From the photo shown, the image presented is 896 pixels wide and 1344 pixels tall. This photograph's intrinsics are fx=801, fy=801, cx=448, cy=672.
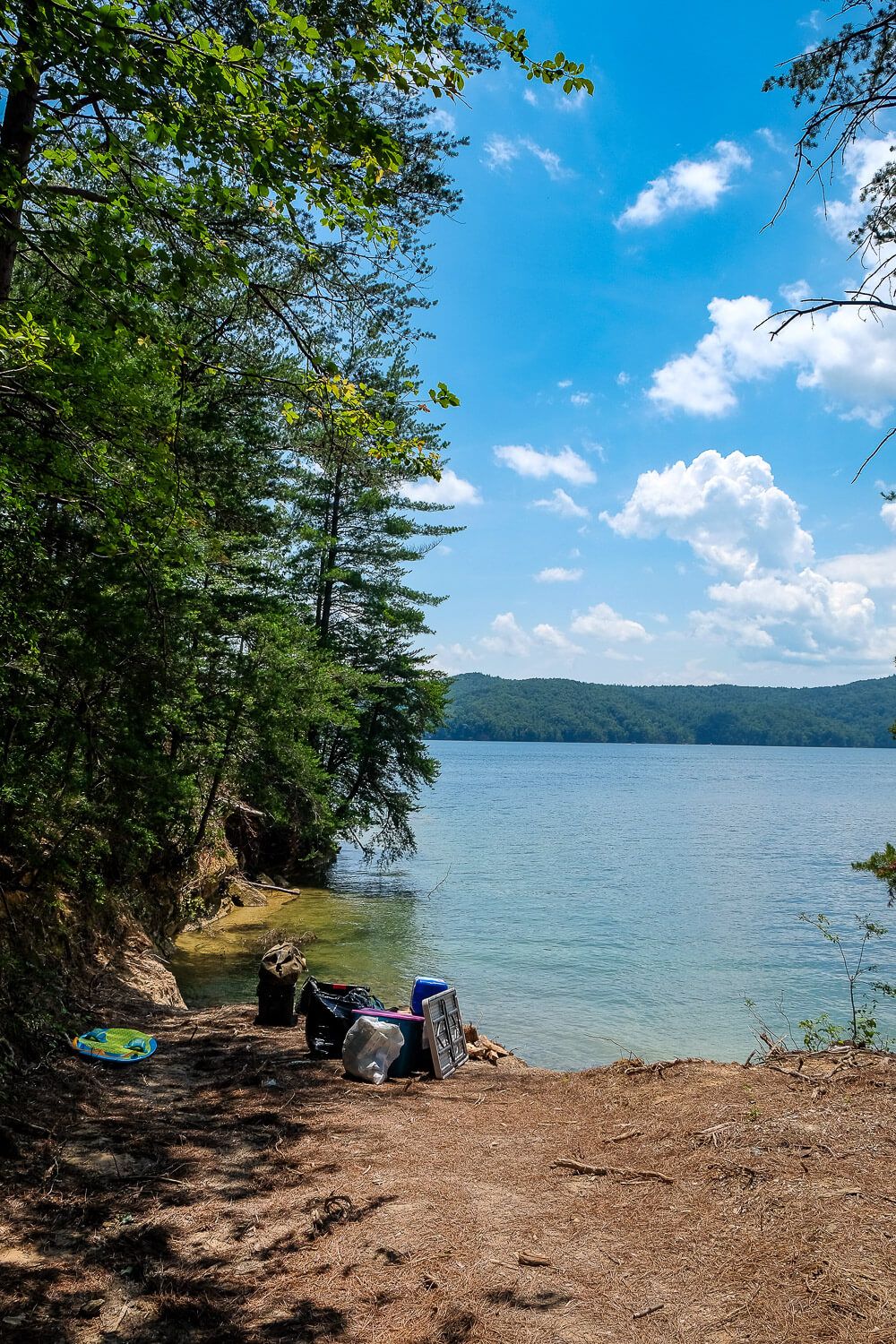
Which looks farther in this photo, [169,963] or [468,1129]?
[169,963]

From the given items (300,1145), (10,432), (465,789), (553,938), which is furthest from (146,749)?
(465,789)

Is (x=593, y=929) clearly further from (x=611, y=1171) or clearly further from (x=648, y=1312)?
(x=648, y=1312)

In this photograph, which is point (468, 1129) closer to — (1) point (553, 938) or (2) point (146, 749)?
(2) point (146, 749)

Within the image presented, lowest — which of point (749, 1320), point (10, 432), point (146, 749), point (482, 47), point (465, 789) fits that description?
point (465, 789)

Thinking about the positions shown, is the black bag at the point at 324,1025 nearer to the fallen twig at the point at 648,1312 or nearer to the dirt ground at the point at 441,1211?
the dirt ground at the point at 441,1211

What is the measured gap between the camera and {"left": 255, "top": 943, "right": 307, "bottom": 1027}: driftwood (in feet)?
27.2

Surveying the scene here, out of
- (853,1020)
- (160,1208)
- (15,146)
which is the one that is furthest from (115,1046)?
(853,1020)

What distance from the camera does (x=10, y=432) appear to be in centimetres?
609

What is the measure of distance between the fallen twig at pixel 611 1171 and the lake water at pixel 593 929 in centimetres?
543

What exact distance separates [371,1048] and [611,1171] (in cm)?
261

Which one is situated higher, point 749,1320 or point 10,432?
point 10,432

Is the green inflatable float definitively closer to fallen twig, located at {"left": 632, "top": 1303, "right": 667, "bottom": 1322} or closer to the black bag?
the black bag

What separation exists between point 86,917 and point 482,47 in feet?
30.6

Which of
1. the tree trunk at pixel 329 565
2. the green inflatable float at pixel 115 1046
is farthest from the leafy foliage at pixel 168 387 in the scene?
the tree trunk at pixel 329 565
